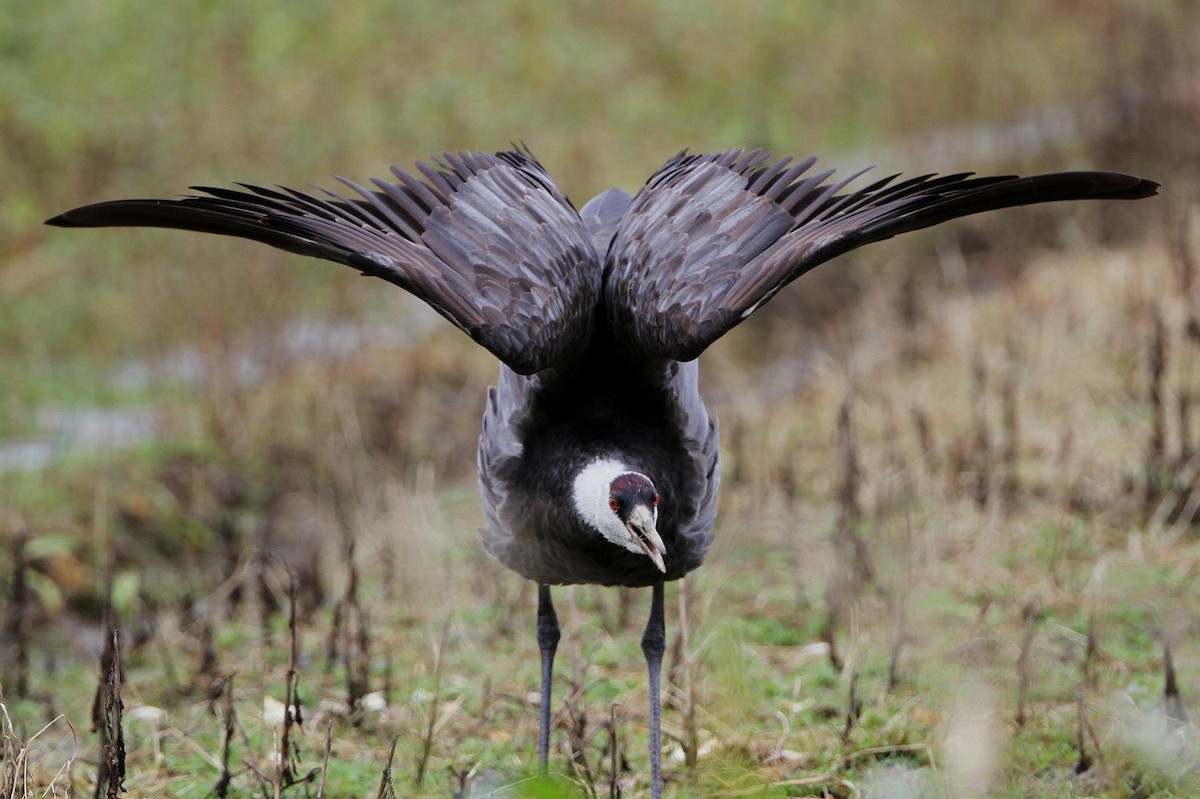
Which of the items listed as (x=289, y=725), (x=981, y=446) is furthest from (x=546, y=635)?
(x=981, y=446)

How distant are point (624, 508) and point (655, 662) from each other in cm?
92

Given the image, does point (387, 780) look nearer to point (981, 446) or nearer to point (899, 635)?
point (899, 635)

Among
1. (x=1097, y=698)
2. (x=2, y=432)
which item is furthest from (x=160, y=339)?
(x=1097, y=698)

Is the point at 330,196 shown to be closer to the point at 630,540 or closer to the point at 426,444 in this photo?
the point at 630,540

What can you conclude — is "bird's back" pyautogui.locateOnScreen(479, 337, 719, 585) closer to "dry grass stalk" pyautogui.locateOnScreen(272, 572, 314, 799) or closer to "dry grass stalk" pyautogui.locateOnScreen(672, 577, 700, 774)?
"dry grass stalk" pyautogui.locateOnScreen(672, 577, 700, 774)

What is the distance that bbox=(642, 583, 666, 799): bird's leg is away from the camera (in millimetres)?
4246

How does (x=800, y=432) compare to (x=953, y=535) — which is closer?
(x=953, y=535)

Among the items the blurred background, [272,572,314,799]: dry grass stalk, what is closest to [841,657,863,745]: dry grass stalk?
the blurred background

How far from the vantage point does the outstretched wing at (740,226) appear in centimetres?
358

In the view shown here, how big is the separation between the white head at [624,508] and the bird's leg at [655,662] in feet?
2.15

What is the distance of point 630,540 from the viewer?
154 inches

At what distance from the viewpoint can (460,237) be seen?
408cm

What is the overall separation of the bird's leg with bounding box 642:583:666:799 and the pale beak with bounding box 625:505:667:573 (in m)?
0.70

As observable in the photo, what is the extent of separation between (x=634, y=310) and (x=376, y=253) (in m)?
0.81
